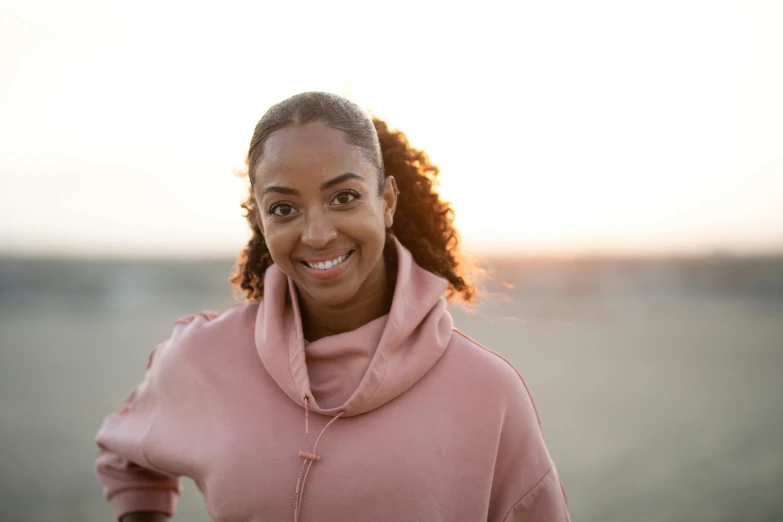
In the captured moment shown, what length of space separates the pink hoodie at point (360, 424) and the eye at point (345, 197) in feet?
1.19

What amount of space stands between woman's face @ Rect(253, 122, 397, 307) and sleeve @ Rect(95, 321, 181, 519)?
78 cm

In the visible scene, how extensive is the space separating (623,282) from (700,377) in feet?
31.1

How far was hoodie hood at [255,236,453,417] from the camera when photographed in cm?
220

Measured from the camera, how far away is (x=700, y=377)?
8.37 m

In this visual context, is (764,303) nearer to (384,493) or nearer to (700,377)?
(700,377)

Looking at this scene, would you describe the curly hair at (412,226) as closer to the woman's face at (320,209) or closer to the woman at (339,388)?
the woman at (339,388)

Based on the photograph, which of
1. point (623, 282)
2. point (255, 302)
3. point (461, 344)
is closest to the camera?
point (461, 344)

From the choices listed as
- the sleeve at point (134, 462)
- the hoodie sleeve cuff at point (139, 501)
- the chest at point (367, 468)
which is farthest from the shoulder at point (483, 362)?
the hoodie sleeve cuff at point (139, 501)

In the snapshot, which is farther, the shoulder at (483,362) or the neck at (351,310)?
the neck at (351,310)

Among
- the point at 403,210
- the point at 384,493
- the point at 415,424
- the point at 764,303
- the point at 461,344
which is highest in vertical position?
the point at 403,210

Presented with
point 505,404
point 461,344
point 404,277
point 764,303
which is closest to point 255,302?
point 404,277

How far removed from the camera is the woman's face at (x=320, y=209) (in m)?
2.13

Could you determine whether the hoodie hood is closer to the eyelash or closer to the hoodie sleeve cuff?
the eyelash

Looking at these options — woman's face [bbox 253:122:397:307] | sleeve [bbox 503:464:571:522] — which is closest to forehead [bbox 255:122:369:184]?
woman's face [bbox 253:122:397:307]
